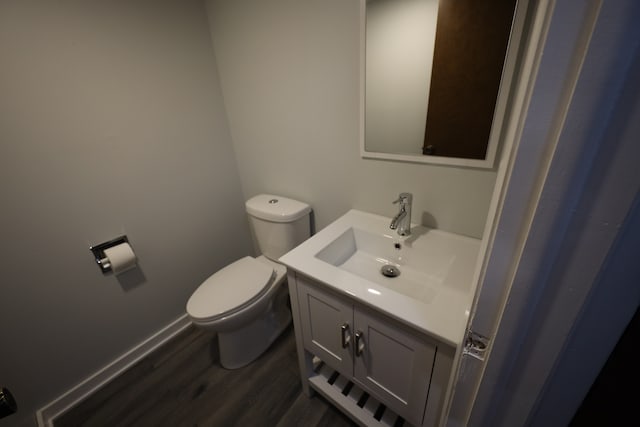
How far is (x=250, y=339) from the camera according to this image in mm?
1442

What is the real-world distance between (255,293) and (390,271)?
70 centimetres

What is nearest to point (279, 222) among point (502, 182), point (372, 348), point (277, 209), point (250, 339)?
point (277, 209)

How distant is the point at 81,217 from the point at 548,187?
1.67 meters

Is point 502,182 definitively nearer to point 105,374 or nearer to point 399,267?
point 399,267

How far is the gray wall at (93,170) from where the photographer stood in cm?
103

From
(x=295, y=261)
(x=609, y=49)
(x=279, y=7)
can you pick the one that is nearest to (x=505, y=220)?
(x=609, y=49)

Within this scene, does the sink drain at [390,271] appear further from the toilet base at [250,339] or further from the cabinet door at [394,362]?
the toilet base at [250,339]

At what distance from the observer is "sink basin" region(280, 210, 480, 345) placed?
2.30 ft

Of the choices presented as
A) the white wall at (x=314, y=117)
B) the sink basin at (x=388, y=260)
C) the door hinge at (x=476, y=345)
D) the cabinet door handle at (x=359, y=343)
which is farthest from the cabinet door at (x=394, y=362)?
the white wall at (x=314, y=117)

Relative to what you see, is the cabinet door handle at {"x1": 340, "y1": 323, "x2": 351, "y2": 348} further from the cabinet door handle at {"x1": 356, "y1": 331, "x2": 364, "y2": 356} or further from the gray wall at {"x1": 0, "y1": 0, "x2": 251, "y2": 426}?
the gray wall at {"x1": 0, "y1": 0, "x2": 251, "y2": 426}

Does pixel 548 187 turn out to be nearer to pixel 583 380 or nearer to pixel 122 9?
pixel 583 380

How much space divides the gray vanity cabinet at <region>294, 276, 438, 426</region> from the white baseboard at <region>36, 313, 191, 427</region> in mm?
1134

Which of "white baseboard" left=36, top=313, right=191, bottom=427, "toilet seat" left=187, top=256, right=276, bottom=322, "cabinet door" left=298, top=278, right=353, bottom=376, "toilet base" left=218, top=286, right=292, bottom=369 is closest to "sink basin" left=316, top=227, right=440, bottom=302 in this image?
"cabinet door" left=298, top=278, right=353, bottom=376

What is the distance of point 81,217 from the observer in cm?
120
